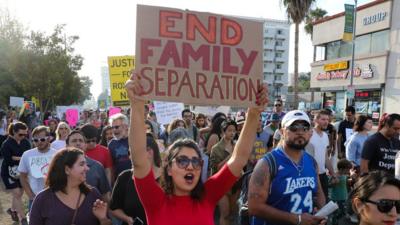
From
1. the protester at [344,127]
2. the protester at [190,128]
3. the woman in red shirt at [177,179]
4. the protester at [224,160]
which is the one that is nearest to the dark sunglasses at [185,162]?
the woman in red shirt at [177,179]

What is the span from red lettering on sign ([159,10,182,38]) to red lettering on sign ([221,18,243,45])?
308 millimetres

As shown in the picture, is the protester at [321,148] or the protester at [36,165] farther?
the protester at [321,148]

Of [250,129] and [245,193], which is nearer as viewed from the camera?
[250,129]

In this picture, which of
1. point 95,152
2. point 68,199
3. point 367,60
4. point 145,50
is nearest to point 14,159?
point 95,152

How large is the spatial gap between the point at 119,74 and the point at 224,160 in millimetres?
4129

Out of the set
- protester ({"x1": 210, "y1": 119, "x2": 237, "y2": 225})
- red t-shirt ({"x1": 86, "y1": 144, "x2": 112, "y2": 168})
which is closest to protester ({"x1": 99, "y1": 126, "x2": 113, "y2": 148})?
red t-shirt ({"x1": 86, "y1": 144, "x2": 112, "y2": 168})

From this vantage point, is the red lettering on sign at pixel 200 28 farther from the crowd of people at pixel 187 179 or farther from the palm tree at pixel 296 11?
the palm tree at pixel 296 11

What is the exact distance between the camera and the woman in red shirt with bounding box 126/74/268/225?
2.20 meters

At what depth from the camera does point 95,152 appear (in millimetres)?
4781

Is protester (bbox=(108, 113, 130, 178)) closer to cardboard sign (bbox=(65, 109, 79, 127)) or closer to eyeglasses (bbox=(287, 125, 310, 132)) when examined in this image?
eyeglasses (bbox=(287, 125, 310, 132))

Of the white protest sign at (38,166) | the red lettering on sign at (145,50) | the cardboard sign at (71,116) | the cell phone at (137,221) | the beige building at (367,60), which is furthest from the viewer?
the beige building at (367,60)

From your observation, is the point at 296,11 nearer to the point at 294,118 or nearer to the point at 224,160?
the point at 224,160

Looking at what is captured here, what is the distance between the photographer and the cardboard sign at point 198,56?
2363 millimetres

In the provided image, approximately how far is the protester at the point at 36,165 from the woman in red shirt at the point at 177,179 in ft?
9.00
